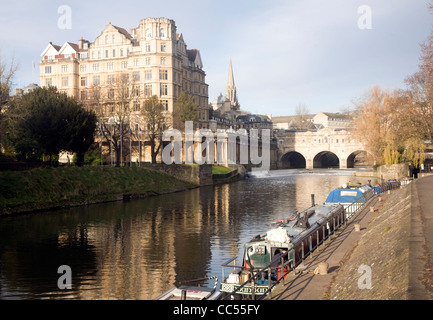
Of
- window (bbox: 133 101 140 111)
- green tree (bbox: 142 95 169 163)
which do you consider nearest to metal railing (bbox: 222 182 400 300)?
green tree (bbox: 142 95 169 163)

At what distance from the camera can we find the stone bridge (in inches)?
5974

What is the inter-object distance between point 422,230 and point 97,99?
7100cm

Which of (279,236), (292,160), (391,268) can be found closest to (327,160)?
(292,160)

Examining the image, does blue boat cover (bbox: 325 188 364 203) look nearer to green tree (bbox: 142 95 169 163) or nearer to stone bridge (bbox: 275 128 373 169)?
green tree (bbox: 142 95 169 163)

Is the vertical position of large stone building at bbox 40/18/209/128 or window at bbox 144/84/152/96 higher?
large stone building at bbox 40/18/209/128

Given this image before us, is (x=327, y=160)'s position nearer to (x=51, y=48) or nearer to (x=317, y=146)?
(x=317, y=146)

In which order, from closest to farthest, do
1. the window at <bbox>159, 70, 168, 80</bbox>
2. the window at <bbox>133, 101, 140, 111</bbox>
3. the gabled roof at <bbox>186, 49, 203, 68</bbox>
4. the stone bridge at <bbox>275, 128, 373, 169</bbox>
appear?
the window at <bbox>133, 101, 140, 111</bbox>, the window at <bbox>159, 70, 168, 80</bbox>, the gabled roof at <bbox>186, 49, 203, 68</bbox>, the stone bridge at <bbox>275, 128, 373, 169</bbox>

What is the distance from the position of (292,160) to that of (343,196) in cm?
14183

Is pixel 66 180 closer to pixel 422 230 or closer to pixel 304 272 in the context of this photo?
pixel 304 272

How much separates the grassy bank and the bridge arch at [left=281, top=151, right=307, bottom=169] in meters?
104

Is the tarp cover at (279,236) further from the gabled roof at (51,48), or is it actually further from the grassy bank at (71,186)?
the gabled roof at (51,48)

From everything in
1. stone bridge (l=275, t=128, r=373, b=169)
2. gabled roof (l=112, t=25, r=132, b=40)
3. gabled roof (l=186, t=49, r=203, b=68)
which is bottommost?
stone bridge (l=275, t=128, r=373, b=169)

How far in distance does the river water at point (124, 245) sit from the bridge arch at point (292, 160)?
11713cm
